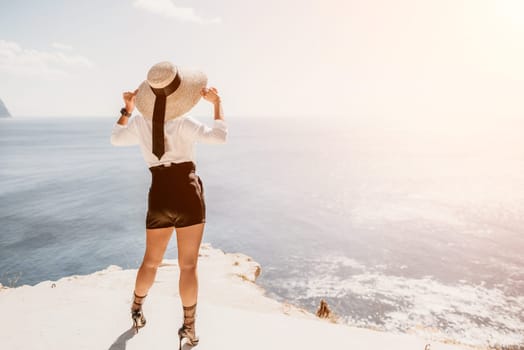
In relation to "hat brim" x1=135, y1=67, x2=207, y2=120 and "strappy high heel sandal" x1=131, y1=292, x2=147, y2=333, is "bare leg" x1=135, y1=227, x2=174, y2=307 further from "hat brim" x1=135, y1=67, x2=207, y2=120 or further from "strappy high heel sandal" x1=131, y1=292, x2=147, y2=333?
"hat brim" x1=135, y1=67, x2=207, y2=120

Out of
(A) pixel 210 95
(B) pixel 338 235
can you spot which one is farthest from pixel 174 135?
(B) pixel 338 235

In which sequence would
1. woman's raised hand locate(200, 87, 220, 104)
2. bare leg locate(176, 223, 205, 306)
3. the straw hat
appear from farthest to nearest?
bare leg locate(176, 223, 205, 306) < woman's raised hand locate(200, 87, 220, 104) < the straw hat

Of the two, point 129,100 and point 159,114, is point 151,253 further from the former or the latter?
point 129,100

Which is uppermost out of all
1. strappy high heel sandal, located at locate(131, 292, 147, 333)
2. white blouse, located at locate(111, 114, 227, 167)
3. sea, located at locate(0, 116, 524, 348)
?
white blouse, located at locate(111, 114, 227, 167)

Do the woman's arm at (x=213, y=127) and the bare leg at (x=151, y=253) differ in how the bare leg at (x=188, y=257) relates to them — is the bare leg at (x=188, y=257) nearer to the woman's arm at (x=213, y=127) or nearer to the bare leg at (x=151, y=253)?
the bare leg at (x=151, y=253)

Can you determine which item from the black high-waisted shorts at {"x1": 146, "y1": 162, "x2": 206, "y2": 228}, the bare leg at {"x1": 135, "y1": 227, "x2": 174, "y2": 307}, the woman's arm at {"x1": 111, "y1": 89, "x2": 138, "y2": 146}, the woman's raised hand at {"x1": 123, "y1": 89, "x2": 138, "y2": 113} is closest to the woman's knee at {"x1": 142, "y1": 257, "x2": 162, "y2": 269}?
the bare leg at {"x1": 135, "y1": 227, "x2": 174, "y2": 307}

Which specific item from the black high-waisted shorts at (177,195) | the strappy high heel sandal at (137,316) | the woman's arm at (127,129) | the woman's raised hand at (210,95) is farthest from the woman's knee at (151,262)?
the woman's raised hand at (210,95)

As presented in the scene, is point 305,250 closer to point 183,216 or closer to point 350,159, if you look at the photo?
point 183,216

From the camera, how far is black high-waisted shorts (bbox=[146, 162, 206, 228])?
9.89 ft

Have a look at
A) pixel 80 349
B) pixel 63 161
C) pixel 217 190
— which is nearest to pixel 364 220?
pixel 217 190

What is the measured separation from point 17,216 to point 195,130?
43.5m

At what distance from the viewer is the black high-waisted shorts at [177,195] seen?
301cm

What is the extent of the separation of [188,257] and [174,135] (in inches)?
46.4

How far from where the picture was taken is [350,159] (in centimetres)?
9150
